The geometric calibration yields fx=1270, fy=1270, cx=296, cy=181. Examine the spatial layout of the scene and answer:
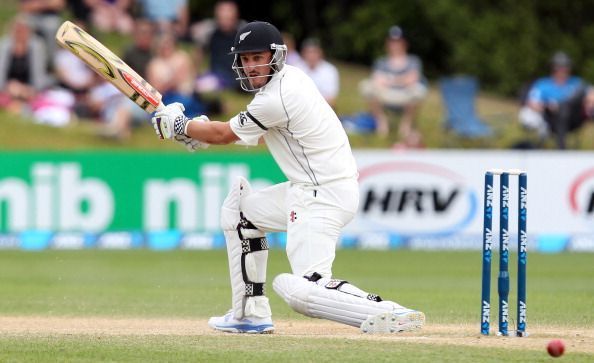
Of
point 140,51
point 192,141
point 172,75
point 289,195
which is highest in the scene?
point 140,51

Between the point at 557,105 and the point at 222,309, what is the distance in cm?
860

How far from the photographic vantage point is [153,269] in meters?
11.9

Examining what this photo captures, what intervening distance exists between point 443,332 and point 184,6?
Result: 11.9m

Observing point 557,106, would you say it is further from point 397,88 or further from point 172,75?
point 172,75

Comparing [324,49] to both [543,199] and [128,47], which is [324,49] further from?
[543,199]

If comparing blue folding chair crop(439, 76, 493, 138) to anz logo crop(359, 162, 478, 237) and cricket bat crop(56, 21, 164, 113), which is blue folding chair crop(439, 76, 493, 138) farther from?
cricket bat crop(56, 21, 164, 113)

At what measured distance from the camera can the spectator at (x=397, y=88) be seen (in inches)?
650

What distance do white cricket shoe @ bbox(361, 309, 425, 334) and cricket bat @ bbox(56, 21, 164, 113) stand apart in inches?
72.0

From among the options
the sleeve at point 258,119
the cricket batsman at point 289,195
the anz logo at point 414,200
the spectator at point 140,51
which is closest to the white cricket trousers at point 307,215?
the cricket batsman at point 289,195

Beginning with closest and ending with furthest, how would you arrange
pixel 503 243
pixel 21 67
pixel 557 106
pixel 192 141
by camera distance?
pixel 503 243, pixel 192 141, pixel 21 67, pixel 557 106

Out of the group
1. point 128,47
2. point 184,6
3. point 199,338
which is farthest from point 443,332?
point 184,6

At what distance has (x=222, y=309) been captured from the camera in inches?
338

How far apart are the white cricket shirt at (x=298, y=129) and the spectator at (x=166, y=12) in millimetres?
10915

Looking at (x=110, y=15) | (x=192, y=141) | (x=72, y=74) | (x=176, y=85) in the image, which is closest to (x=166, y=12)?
(x=110, y=15)
